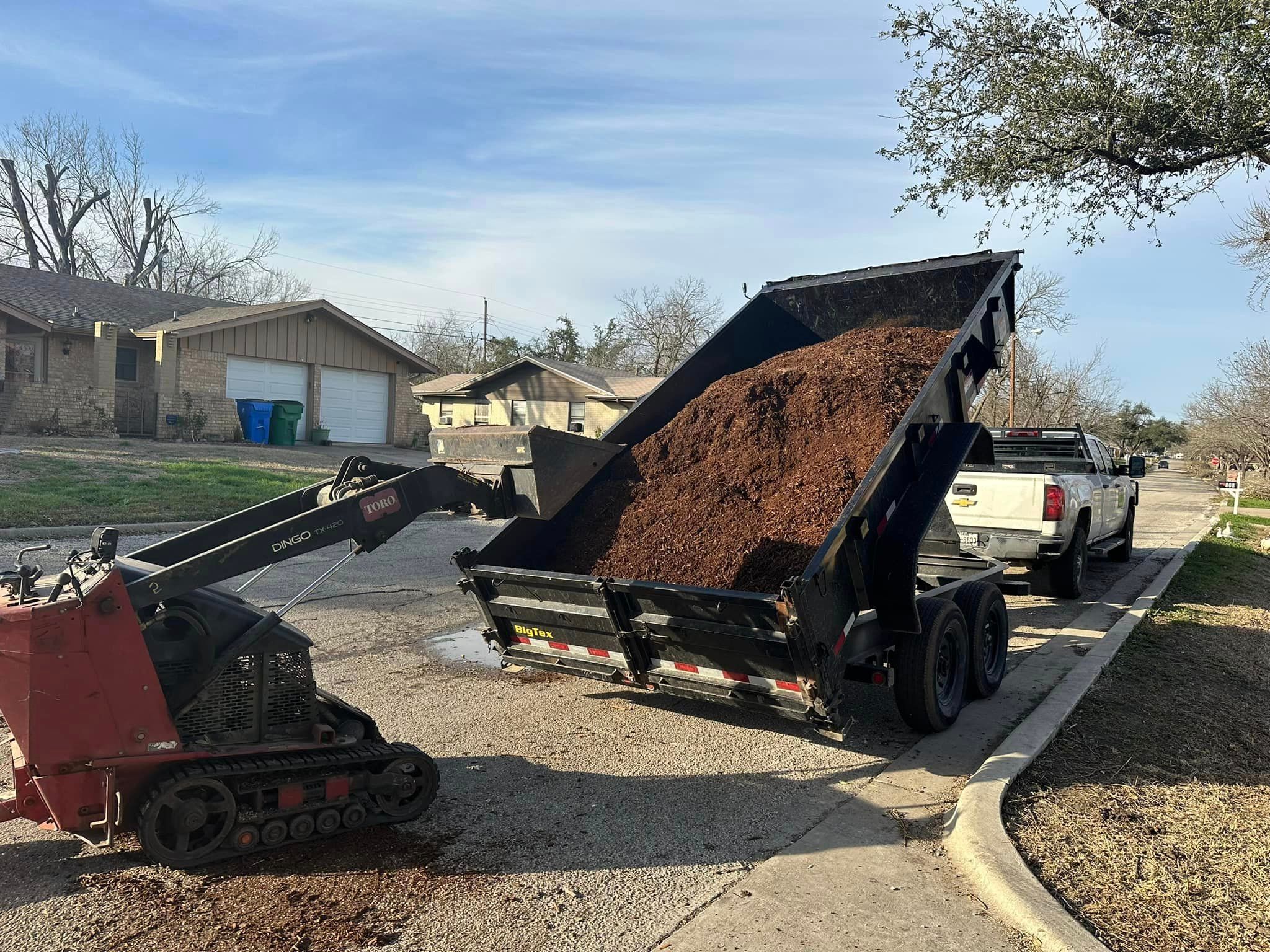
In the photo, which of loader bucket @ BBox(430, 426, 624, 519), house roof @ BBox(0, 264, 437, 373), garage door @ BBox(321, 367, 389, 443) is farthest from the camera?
garage door @ BBox(321, 367, 389, 443)

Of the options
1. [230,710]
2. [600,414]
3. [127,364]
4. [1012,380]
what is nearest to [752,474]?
[230,710]

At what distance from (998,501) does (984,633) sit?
448cm

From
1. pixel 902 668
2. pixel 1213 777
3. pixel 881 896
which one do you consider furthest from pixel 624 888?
pixel 1213 777

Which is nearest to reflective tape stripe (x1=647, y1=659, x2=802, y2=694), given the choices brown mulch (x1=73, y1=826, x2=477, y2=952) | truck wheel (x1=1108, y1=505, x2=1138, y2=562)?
brown mulch (x1=73, y1=826, x2=477, y2=952)

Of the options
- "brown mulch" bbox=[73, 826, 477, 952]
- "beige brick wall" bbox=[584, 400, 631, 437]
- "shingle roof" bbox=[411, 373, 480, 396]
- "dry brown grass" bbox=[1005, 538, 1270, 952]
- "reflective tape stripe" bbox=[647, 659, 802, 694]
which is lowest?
"brown mulch" bbox=[73, 826, 477, 952]

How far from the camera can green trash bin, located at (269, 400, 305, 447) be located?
85.3 ft

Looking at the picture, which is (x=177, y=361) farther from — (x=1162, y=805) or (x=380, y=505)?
(x=1162, y=805)

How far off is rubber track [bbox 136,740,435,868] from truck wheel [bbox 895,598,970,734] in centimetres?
284

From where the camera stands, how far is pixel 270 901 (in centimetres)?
346

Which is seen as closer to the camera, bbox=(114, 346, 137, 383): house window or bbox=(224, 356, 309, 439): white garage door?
bbox=(114, 346, 137, 383): house window

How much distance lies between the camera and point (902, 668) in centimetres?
548

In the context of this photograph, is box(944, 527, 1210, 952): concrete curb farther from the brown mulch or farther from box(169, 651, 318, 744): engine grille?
box(169, 651, 318, 744): engine grille

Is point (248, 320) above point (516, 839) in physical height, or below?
above

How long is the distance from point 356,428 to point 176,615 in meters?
26.9
